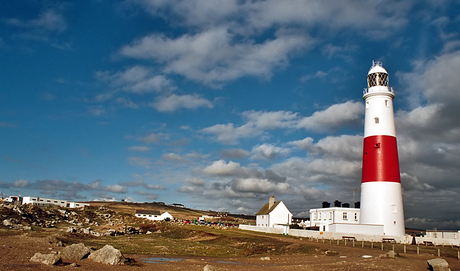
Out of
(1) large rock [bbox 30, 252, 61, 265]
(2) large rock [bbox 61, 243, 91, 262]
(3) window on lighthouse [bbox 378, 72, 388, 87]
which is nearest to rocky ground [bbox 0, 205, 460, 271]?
(2) large rock [bbox 61, 243, 91, 262]

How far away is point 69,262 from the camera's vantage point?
75.8ft

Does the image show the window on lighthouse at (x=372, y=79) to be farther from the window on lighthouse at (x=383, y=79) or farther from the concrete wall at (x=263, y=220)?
the concrete wall at (x=263, y=220)

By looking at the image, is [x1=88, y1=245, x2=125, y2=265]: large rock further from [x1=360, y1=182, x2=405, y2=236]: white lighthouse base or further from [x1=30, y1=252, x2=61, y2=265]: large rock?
[x1=360, y1=182, x2=405, y2=236]: white lighthouse base

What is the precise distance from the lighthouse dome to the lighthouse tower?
0.66m

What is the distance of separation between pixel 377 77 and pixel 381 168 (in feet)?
41.6

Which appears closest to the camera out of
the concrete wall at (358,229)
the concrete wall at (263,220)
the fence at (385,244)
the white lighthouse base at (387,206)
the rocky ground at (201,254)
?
the rocky ground at (201,254)

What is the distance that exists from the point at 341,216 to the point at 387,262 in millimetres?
35017

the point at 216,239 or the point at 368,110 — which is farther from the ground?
the point at 368,110

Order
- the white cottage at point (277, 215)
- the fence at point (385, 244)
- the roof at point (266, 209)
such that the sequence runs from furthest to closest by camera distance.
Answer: the roof at point (266, 209) < the white cottage at point (277, 215) < the fence at point (385, 244)

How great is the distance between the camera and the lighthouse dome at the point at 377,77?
153 ft

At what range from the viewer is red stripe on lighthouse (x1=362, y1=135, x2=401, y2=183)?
141 feet

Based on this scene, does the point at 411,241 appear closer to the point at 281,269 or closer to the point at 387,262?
the point at 387,262

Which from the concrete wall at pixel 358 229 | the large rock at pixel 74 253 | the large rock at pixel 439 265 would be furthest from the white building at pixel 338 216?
the large rock at pixel 74 253

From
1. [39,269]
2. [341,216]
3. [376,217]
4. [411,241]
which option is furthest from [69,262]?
[341,216]
